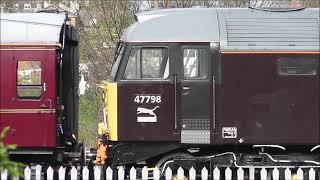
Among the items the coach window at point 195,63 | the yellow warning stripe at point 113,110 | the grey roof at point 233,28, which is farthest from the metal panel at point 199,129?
the grey roof at point 233,28

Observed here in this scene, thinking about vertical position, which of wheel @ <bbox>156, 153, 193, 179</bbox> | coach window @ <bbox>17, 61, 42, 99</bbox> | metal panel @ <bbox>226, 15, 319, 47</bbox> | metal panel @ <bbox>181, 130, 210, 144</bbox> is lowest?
wheel @ <bbox>156, 153, 193, 179</bbox>

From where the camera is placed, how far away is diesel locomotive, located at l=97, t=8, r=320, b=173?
9773mm

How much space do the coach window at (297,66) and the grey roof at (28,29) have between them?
12.8ft

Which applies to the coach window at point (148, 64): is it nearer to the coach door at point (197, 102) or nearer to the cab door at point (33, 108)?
the coach door at point (197, 102)

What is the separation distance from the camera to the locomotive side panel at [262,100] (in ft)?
32.1

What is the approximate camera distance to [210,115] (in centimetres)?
979

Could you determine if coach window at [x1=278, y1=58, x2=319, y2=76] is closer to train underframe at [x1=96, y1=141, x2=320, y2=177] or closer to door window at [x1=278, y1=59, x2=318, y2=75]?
door window at [x1=278, y1=59, x2=318, y2=75]

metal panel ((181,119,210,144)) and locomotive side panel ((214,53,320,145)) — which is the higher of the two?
locomotive side panel ((214,53,320,145))

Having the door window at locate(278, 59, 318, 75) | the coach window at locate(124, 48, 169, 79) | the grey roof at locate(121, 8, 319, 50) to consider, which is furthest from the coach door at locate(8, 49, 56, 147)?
the door window at locate(278, 59, 318, 75)

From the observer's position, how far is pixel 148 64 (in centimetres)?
997

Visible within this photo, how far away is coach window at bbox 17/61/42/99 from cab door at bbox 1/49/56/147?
20 millimetres

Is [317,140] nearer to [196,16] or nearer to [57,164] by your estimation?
[196,16]

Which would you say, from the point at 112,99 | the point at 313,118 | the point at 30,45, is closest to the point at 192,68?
the point at 112,99

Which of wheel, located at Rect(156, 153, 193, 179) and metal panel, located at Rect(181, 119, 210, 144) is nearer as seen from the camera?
metal panel, located at Rect(181, 119, 210, 144)
